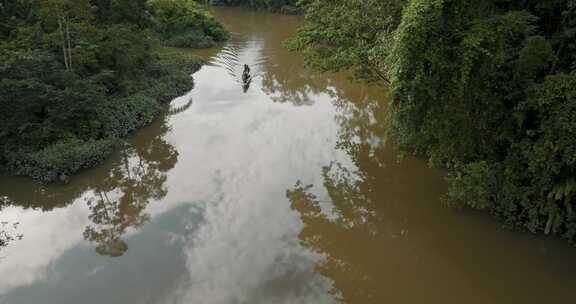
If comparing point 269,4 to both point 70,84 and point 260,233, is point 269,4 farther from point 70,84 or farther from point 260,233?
point 260,233

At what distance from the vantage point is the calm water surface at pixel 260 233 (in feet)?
21.2

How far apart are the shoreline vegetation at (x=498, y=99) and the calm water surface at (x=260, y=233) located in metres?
1.03

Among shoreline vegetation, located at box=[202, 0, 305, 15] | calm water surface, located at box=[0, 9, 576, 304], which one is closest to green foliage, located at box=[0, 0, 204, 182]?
calm water surface, located at box=[0, 9, 576, 304]

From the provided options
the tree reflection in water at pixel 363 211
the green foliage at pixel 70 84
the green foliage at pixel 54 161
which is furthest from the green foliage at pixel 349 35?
the green foliage at pixel 54 161

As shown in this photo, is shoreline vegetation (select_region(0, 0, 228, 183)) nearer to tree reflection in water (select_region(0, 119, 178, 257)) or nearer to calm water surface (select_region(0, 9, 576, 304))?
tree reflection in water (select_region(0, 119, 178, 257))

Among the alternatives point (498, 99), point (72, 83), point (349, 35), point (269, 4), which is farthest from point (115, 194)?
point (269, 4)

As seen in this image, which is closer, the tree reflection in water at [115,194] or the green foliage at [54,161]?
the tree reflection in water at [115,194]

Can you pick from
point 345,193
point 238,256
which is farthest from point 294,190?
point 238,256

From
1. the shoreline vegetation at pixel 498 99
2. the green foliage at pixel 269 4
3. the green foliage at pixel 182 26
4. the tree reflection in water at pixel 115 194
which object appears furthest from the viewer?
the green foliage at pixel 269 4

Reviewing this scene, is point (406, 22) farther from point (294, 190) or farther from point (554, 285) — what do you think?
point (554, 285)

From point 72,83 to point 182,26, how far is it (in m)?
13.2

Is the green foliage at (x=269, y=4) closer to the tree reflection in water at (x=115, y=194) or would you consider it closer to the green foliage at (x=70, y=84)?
the green foliage at (x=70, y=84)

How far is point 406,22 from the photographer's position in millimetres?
6441

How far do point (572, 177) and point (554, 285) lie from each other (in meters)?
1.77
